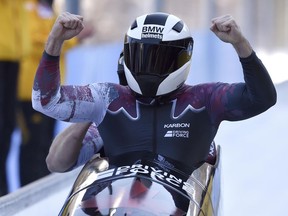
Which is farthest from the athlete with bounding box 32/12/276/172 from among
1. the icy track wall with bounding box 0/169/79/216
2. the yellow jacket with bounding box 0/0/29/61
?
the yellow jacket with bounding box 0/0/29/61

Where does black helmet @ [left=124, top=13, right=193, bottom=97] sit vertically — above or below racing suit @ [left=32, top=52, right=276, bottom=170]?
above

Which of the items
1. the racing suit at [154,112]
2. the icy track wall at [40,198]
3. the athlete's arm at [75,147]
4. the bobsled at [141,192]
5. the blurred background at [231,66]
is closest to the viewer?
the bobsled at [141,192]

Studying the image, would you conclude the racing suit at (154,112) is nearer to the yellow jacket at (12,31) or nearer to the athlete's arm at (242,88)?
the athlete's arm at (242,88)

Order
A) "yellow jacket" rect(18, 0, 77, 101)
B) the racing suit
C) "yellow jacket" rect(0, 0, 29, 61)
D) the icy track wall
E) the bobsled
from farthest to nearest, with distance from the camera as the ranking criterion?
"yellow jacket" rect(18, 0, 77, 101)
"yellow jacket" rect(0, 0, 29, 61)
the icy track wall
the racing suit
the bobsled

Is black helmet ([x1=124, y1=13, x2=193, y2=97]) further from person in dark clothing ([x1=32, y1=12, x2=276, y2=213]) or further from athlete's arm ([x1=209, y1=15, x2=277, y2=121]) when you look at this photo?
athlete's arm ([x1=209, y1=15, x2=277, y2=121])

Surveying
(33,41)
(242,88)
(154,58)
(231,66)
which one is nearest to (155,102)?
(154,58)

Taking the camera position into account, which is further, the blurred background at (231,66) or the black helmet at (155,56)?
the blurred background at (231,66)

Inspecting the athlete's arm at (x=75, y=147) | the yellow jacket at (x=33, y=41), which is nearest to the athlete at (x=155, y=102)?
the athlete's arm at (x=75, y=147)

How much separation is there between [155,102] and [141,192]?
0.31 meters

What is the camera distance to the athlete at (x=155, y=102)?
2084mm

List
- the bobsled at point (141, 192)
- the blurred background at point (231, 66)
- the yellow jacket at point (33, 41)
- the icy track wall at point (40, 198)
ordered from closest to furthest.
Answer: the bobsled at point (141, 192), the icy track wall at point (40, 198), the blurred background at point (231, 66), the yellow jacket at point (33, 41)

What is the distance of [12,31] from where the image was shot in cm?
352

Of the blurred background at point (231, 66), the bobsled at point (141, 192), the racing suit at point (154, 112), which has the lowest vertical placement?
the blurred background at point (231, 66)

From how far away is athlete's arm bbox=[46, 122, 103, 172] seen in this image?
232cm
